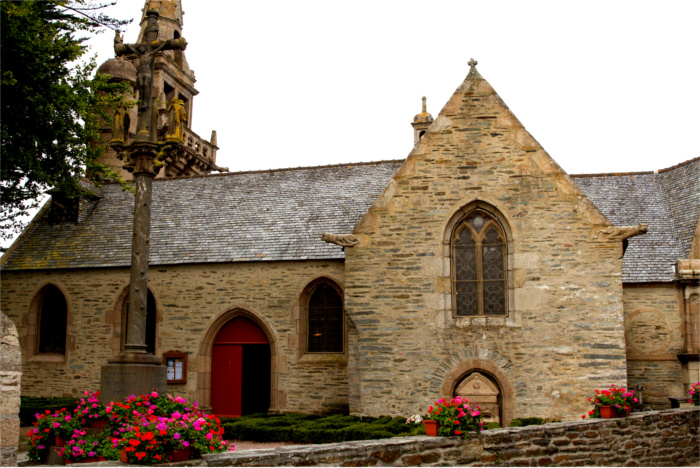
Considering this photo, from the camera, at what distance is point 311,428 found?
15492mm

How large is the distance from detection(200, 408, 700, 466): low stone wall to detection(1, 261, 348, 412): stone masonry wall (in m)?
8.99

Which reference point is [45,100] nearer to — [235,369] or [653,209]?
[235,369]

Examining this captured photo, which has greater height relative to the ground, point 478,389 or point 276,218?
point 276,218

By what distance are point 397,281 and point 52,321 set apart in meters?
12.5

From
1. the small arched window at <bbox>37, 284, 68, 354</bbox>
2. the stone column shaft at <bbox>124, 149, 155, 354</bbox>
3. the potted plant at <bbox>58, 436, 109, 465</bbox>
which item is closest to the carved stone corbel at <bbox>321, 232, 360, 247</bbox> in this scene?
the stone column shaft at <bbox>124, 149, 155, 354</bbox>

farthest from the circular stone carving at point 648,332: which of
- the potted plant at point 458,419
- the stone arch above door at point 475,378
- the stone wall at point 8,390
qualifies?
the stone wall at point 8,390

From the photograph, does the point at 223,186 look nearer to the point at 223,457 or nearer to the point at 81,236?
the point at 81,236

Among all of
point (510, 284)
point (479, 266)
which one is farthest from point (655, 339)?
point (479, 266)

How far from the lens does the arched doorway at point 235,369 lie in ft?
67.9

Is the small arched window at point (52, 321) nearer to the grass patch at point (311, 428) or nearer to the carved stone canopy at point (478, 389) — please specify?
the grass patch at point (311, 428)

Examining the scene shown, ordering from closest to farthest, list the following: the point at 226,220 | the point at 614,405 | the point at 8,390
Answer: the point at 8,390 → the point at 614,405 → the point at 226,220

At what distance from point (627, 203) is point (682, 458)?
11366mm

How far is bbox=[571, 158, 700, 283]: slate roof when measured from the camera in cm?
1969

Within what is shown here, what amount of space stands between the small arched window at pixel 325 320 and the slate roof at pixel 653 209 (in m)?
8.04
